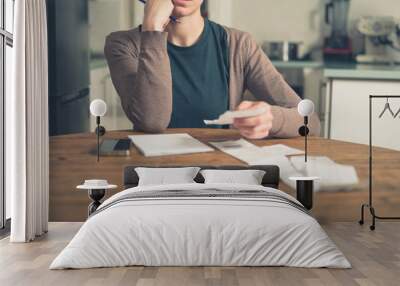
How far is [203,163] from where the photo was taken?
7785 millimetres

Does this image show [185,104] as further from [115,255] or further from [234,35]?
[115,255]

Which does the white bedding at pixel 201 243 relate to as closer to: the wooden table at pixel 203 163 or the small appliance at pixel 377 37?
the wooden table at pixel 203 163

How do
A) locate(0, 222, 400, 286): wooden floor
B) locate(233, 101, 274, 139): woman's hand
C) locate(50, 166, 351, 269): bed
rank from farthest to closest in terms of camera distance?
locate(233, 101, 274, 139): woman's hand, locate(50, 166, 351, 269): bed, locate(0, 222, 400, 286): wooden floor

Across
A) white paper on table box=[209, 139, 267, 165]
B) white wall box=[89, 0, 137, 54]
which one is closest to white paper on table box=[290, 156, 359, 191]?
white paper on table box=[209, 139, 267, 165]

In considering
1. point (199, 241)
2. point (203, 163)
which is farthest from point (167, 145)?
point (199, 241)

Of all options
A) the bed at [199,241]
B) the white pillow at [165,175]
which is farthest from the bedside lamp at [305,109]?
the bed at [199,241]

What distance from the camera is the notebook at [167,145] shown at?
7.76m

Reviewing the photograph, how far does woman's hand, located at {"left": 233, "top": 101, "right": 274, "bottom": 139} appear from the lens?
7855mm

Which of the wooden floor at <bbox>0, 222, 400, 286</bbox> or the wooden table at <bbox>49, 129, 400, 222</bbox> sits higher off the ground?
the wooden table at <bbox>49, 129, 400, 222</bbox>

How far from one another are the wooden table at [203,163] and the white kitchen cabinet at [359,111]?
0.43 ft

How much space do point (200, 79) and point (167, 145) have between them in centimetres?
87

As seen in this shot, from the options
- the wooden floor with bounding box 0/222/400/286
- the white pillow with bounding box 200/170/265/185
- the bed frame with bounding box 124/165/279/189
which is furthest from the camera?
the bed frame with bounding box 124/165/279/189

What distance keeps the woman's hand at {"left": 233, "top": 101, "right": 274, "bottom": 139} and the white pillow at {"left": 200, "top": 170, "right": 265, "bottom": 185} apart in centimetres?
66

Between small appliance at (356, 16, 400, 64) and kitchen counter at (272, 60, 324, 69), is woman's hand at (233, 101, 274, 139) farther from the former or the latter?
small appliance at (356, 16, 400, 64)
